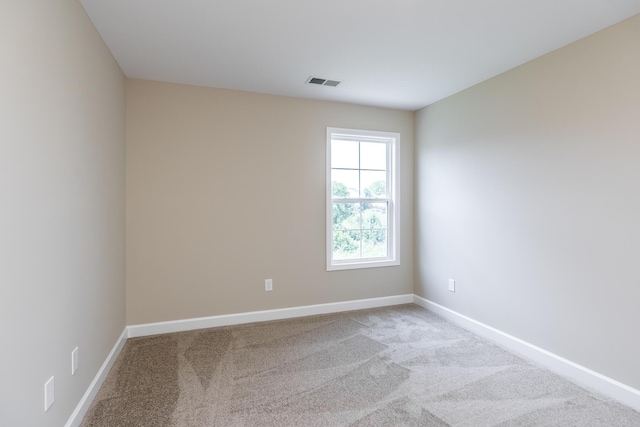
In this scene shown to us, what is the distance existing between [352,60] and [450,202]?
1910 mm

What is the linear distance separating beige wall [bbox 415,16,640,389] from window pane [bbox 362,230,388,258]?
0.80m

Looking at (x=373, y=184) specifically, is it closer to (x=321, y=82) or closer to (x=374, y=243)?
(x=374, y=243)

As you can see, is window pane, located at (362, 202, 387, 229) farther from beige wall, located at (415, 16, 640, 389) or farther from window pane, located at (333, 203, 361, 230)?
beige wall, located at (415, 16, 640, 389)

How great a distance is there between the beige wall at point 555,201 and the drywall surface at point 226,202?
4.17 ft

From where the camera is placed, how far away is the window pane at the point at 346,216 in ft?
12.8

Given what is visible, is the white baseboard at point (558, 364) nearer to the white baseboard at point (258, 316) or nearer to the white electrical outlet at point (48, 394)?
the white baseboard at point (258, 316)

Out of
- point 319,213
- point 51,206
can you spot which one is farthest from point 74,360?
point 319,213

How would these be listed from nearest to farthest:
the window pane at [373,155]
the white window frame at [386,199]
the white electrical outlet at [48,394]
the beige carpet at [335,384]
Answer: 1. the white electrical outlet at [48,394]
2. the beige carpet at [335,384]
3. the white window frame at [386,199]
4. the window pane at [373,155]

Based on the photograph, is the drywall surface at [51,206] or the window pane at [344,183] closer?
the drywall surface at [51,206]

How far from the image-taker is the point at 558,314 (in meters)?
2.50

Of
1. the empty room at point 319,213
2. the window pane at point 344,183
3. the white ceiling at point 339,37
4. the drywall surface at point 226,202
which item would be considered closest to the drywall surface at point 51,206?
the empty room at point 319,213

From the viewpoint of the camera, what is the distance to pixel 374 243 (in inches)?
162

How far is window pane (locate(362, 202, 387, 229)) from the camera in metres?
4.06

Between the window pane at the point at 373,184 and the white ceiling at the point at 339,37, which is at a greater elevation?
the white ceiling at the point at 339,37
